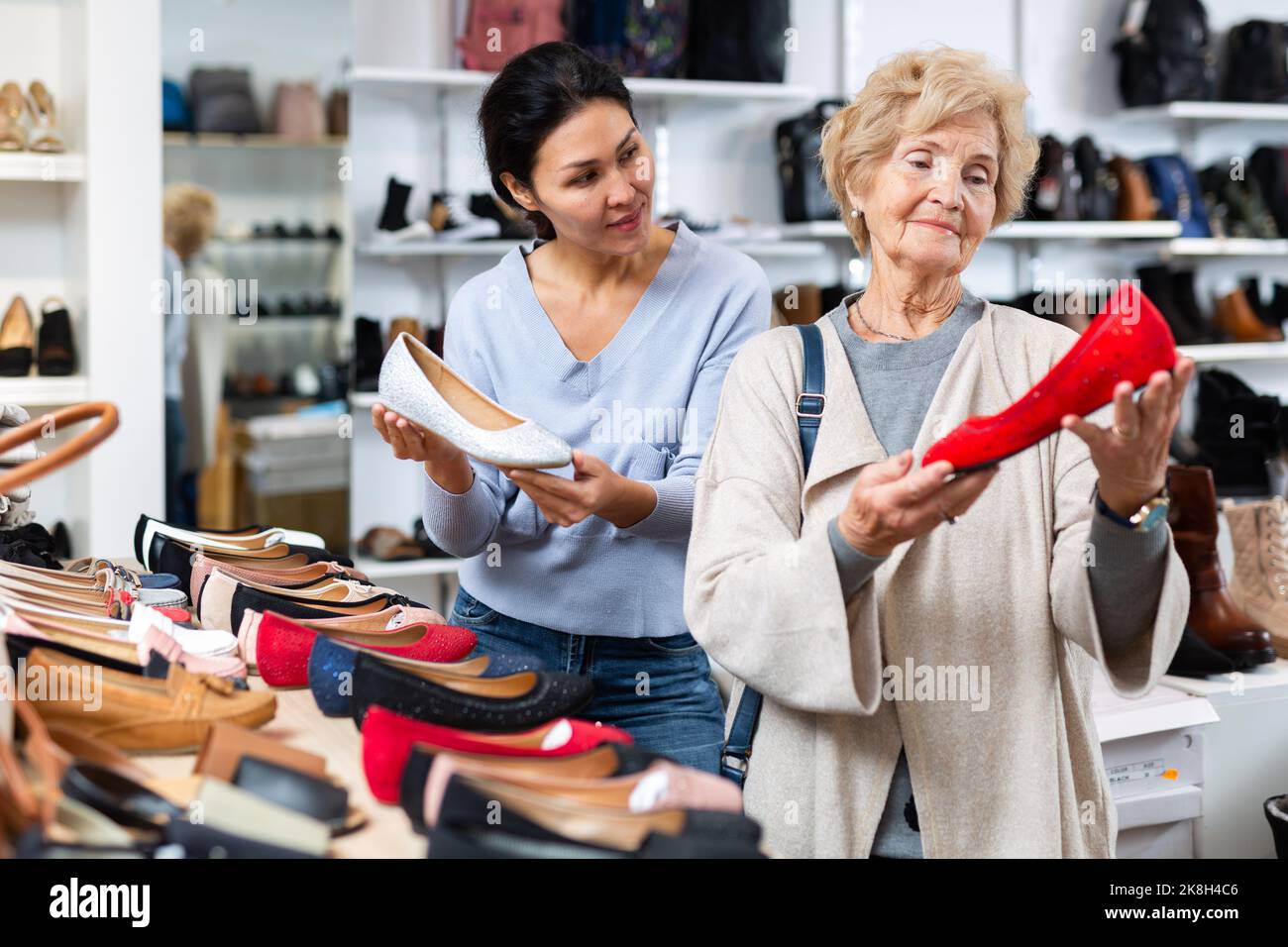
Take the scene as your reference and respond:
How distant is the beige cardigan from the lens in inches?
52.8

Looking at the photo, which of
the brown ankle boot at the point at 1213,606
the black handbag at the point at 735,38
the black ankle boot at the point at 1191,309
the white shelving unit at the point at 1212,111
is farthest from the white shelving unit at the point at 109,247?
the black ankle boot at the point at 1191,309

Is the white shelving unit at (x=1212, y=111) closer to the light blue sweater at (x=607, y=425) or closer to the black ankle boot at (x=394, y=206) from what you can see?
the black ankle boot at (x=394, y=206)

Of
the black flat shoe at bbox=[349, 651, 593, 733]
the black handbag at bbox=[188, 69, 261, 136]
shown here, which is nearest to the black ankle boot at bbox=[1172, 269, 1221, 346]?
the black handbag at bbox=[188, 69, 261, 136]

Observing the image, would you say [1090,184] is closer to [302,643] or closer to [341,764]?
[302,643]

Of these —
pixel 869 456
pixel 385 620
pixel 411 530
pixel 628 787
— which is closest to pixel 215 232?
pixel 411 530

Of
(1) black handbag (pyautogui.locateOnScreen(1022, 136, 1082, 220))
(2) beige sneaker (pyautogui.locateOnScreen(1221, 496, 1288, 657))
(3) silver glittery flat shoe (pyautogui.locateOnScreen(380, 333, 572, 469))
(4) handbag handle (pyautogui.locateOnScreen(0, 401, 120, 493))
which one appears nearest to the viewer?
(4) handbag handle (pyautogui.locateOnScreen(0, 401, 120, 493))

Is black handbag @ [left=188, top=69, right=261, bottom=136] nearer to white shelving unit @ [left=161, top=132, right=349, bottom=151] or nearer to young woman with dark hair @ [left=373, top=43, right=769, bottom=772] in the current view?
white shelving unit @ [left=161, top=132, right=349, bottom=151]

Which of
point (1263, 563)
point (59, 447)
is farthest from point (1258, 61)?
point (59, 447)

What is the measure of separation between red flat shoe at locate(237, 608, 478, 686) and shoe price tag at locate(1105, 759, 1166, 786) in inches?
60.1

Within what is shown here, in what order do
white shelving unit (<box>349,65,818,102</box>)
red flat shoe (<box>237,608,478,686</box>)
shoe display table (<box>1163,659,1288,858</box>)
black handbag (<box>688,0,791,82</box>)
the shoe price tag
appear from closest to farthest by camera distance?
1. red flat shoe (<box>237,608,478,686</box>)
2. the shoe price tag
3. shoe display table (<box>1163,659,1288,858</box>)
4. white shelving unit (<box>349,65,818,102</box>)
5. black handbag (<box>688,0,791,82</box>)

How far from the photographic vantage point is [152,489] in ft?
11.8

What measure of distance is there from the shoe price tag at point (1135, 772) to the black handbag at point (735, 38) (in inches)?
109

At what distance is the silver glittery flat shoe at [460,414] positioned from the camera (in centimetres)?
159

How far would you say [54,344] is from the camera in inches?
138
